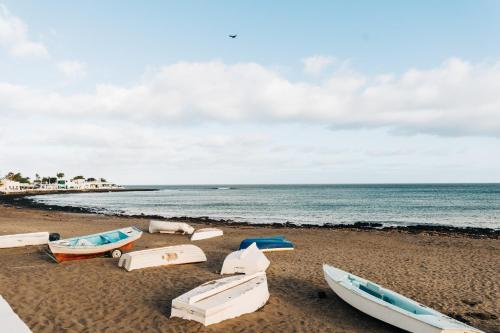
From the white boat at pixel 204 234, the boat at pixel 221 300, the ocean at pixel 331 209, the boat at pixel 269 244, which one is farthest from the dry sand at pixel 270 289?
the ocean at pixel 331 209

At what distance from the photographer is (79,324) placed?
8.34m

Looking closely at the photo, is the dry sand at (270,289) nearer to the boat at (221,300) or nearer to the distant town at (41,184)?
the boat at (221,300)

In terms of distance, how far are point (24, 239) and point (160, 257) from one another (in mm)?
8418

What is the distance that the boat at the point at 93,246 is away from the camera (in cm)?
1399

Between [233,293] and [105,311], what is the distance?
312 centimetres

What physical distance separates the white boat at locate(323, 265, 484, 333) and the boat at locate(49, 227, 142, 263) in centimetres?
881

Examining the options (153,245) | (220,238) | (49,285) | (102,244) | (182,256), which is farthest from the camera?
(220,238)

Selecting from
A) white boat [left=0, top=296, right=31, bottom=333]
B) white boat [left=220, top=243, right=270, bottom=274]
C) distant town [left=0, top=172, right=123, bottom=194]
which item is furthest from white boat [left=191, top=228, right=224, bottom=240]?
distant town [left=0, top=172, right=123, bottom=194]

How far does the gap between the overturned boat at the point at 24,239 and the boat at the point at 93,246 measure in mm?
3050

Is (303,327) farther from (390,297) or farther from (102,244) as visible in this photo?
(102,244)

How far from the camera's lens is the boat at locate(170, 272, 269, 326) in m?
8.30

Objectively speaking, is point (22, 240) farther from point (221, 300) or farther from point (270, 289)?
point (221, 300)

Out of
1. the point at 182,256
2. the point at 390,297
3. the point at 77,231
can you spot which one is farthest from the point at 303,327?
the point at 77,231

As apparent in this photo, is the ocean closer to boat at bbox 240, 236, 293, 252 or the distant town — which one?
boat at bbox 240, 236, 293, 252
